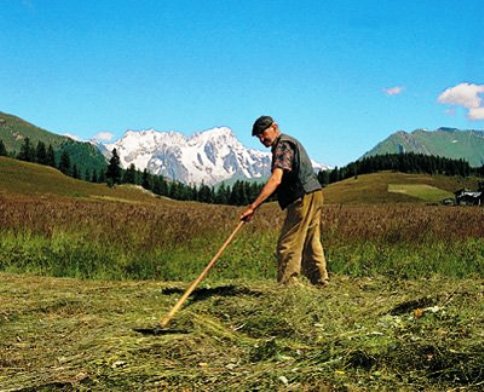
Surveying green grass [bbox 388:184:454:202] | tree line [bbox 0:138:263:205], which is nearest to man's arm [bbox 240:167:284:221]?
green grass [bbox 388:184:454:202]

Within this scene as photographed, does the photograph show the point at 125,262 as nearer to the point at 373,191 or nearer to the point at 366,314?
the point at 366,314

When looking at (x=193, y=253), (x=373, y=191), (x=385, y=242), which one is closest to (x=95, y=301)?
(x=193, y=253)

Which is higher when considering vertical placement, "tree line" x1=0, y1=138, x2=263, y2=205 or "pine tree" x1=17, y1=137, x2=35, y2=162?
"pine tree" x1=17, y1=137, x2=35, y2=162

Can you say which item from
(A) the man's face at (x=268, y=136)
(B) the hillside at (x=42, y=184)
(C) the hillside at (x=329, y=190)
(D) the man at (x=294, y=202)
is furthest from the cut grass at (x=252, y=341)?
(B) the hillside at (x=42, y=184)

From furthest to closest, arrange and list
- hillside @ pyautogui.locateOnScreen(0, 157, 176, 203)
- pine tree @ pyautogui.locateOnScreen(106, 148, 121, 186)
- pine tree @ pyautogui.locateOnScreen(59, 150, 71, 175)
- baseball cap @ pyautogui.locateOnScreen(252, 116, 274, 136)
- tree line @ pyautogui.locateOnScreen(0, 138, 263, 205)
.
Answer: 1. pine tree @ pyautogui.locateOnScreen(59, 150, 71, 175)
2. tree line @ pyautogui.locateOnScreen(0, 138, 263, 205)
3. pine tree @ pyautogui.locateOnScreen(106, 148, 121, 186)
4. hillside @ pyautogui.locateOnScreen(0, 157, 176, 203)
5. baseball cap @ pyautogui.locateOnScreen(252, 116, 274, 136)

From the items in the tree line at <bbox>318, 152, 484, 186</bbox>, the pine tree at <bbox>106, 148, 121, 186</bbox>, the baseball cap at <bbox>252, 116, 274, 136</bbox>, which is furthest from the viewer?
the tree line at <bbox>318, 152, 484, 186</bbox>

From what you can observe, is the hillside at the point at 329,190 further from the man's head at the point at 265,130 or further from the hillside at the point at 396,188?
the man's head at the point at 265,130

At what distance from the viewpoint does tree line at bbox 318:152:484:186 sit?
471 feet

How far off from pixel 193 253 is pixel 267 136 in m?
3.64

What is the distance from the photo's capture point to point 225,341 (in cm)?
473

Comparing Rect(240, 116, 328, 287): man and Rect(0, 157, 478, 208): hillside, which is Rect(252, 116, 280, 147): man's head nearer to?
Rect(240, 116, 328, 287): man

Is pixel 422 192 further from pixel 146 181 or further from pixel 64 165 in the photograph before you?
pixel 64 165

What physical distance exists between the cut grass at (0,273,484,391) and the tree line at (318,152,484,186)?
14297 centimetres

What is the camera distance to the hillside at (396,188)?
316 ft
